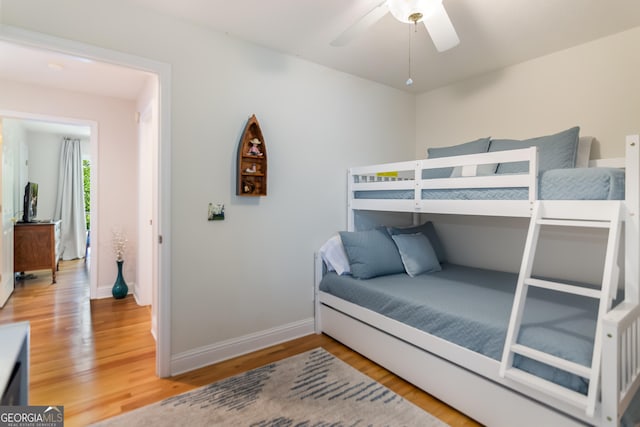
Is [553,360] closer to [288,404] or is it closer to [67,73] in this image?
[288,404]

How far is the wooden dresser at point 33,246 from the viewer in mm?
4289

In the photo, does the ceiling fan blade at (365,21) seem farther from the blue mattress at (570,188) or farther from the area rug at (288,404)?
the area rug at (288,404)

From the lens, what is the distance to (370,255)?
2.63m

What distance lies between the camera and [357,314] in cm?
244

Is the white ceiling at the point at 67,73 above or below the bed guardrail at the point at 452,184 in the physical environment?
above

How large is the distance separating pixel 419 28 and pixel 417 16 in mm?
558

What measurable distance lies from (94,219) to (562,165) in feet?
15.6

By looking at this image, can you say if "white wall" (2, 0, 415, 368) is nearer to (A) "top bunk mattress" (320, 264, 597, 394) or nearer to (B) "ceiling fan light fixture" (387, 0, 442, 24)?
(A) "top bunk mattress" (320, 264, 597, 394)

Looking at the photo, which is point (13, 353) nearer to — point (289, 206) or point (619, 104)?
point (289, 206)

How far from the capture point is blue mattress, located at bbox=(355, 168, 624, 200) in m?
1.53

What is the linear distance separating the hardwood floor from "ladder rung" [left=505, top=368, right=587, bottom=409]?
47 centimetres

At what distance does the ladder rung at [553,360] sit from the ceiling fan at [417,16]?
1.71 m

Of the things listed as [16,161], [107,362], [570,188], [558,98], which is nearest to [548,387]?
[570,188]

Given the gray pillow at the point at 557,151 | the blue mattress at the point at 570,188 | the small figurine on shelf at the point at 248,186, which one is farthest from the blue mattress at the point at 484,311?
the small figurine on shelf at the point at 248,186
